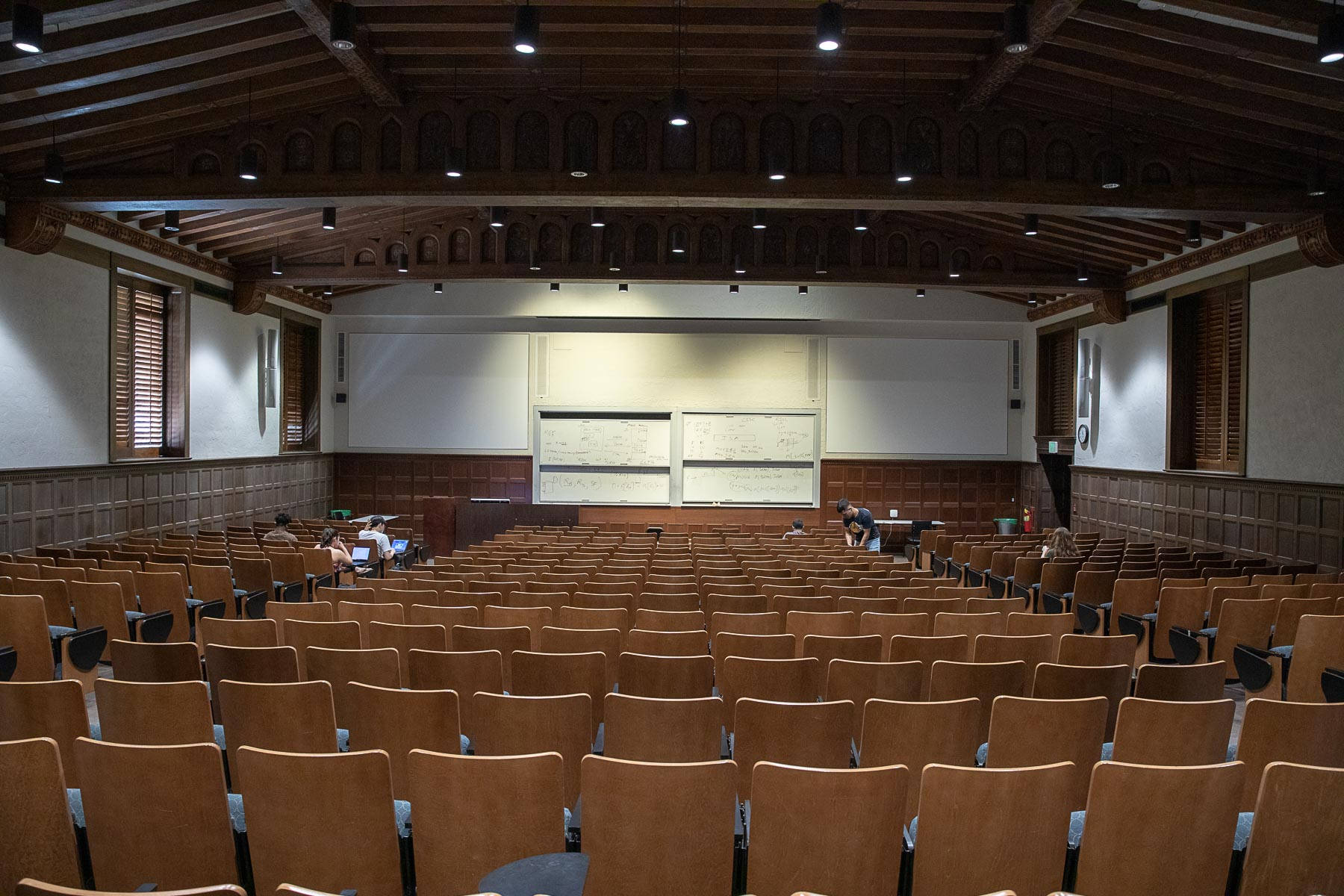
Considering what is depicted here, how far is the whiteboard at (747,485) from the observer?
59.5ft

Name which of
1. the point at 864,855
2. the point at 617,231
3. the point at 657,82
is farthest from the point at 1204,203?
the point at 864,855

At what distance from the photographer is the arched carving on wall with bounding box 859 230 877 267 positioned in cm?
1368

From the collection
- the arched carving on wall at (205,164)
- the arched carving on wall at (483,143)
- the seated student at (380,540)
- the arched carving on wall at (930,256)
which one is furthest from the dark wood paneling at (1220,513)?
the arched carving on wall at (205,164)

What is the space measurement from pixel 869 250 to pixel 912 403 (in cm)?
527

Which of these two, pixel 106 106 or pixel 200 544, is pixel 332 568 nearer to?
pixel 200 544

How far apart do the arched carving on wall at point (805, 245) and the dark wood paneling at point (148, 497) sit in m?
9.40

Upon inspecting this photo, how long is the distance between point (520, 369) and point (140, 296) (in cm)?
717

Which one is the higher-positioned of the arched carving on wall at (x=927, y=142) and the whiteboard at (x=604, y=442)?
the arched carving on wall at (x=927, y=142)

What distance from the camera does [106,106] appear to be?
8086mm

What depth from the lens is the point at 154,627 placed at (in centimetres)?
639

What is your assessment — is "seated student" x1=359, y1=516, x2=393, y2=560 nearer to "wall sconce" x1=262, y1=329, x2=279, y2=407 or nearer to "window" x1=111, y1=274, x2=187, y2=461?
"window" x1=111, y1=274, x2=187, y2=461

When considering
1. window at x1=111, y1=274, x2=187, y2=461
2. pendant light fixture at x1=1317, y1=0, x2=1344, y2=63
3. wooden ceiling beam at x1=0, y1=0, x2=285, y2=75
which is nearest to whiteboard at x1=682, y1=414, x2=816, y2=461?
window at x1=111, y1=274, x2=187, y2=461

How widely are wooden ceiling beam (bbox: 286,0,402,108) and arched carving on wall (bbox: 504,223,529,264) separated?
5.03 metres

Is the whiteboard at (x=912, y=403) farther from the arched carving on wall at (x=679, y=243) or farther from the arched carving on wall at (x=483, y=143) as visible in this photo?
the arched carving on wall at (x=483, y=143)
